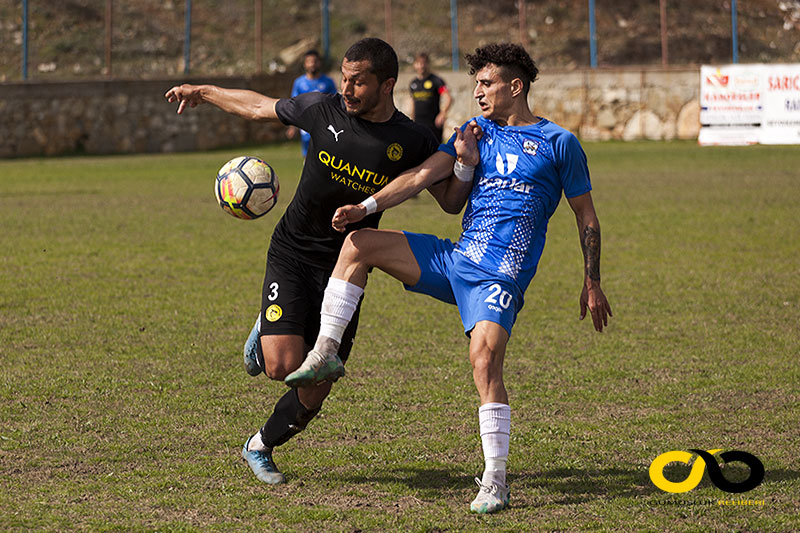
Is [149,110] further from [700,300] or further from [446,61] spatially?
[700,300]

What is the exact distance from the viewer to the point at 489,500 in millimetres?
4477

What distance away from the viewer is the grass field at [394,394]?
15.1 ft

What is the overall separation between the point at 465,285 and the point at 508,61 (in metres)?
1.08

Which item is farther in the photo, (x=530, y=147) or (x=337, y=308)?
(x=530, y=147)

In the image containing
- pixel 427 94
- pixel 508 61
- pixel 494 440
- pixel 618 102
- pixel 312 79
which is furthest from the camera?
pixel 618 102

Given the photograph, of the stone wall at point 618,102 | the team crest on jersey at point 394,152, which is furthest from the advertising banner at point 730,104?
the team crest on jersey at point 394,152

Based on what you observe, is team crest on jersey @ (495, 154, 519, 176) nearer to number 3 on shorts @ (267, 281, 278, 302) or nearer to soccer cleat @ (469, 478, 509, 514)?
number 3 on shorts @ (267, 281, 278, 302)

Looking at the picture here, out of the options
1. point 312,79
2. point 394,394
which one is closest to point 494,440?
point 394,394

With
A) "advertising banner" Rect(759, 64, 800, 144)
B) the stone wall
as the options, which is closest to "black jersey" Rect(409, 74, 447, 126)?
the stone wall

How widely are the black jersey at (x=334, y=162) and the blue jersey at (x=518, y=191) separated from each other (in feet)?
0.94

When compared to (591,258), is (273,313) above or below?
below

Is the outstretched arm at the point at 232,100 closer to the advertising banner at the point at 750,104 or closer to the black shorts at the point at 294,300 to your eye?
the black shorts at the point at 294,300

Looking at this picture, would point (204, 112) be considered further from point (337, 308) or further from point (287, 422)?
point (337, 308)

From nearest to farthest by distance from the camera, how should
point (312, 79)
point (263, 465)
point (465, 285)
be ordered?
point (465, 285) < point (263, 465) < point (312, 79)
